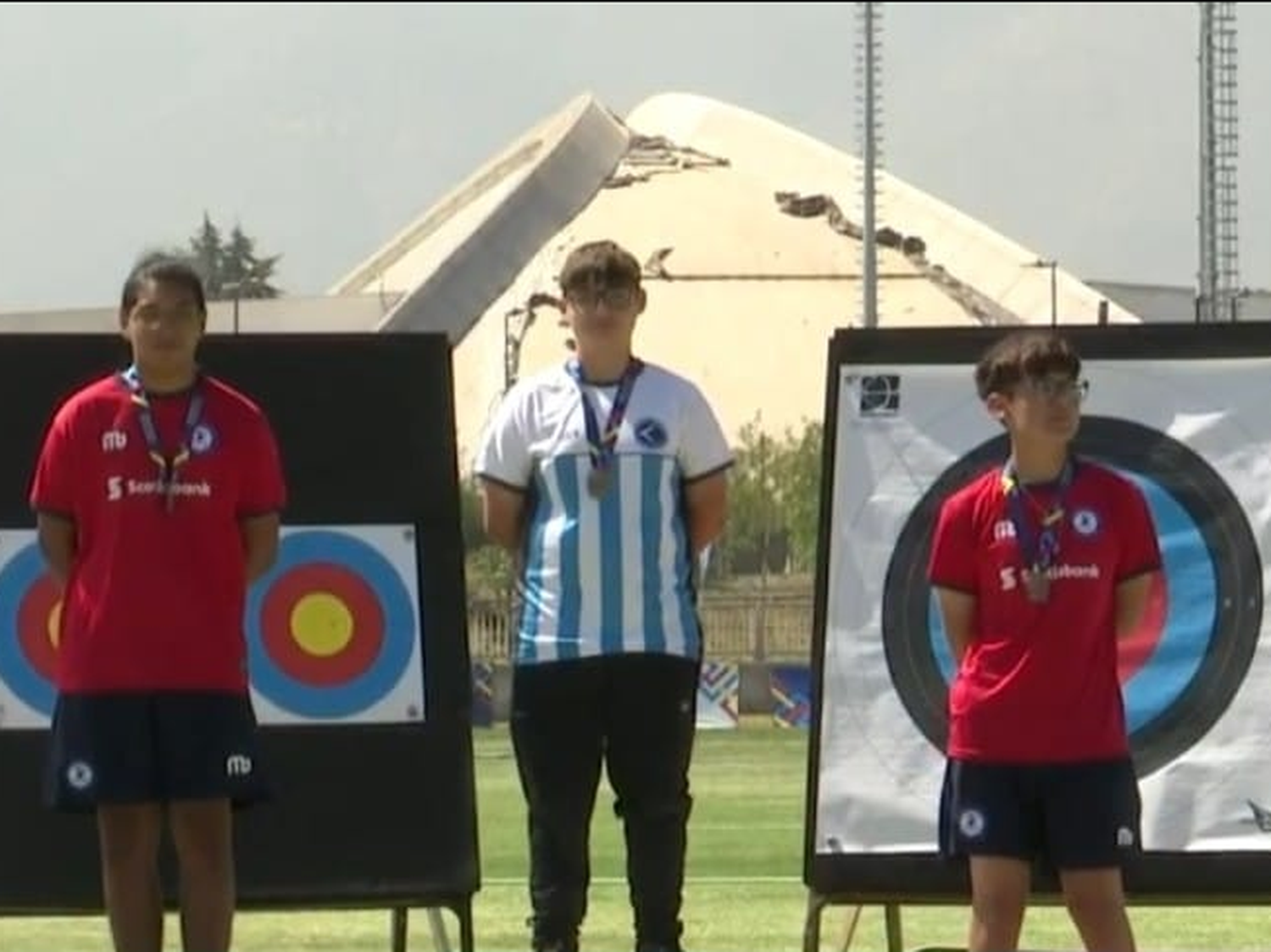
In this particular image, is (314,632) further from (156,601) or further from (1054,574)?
(1054,574)

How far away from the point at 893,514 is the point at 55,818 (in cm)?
233

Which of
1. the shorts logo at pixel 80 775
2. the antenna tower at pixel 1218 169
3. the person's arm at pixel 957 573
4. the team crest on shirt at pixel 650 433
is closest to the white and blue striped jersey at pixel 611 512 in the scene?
the team crest on shirt at pixel 650 433

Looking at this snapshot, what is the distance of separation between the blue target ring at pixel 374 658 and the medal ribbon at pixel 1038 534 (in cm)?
210

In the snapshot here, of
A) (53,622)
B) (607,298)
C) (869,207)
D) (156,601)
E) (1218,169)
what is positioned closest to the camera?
(156,601)

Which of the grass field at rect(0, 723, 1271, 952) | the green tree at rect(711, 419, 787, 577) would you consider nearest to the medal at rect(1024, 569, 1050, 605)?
the grass field at rect(0, 723, 1271, 952)

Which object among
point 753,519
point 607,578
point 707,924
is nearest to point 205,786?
point 607,578

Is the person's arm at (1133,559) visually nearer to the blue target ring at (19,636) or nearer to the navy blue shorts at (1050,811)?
the navy blue shorts at (1050,811)

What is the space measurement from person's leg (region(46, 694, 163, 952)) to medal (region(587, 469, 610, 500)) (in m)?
1.27

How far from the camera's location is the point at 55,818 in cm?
838

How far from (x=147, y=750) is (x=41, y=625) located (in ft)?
5.46

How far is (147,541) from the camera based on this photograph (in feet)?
22.6

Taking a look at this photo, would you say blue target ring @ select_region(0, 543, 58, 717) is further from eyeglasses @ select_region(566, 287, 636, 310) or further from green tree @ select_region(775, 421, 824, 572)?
green tree @ select_region(775, 421, 824, 572)

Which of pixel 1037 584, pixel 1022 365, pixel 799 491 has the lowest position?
pixel 1037 584

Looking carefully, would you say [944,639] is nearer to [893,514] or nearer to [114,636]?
[893,514]
